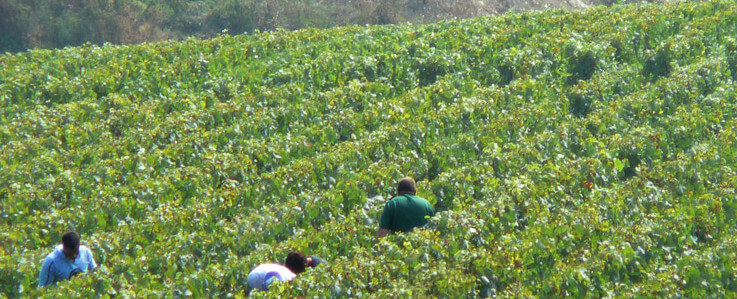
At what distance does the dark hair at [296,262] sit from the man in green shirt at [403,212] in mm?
995

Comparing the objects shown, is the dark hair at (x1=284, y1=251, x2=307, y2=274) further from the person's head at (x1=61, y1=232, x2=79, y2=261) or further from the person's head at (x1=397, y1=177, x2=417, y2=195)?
the person's head at (x1=61, y1=232, x2=79, y2=261)

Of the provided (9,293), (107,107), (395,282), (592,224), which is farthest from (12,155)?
(592,224)

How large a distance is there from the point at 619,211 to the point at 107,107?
8935 millimetres

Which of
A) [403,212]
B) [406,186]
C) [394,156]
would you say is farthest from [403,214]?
[394,156]

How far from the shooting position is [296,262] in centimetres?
798

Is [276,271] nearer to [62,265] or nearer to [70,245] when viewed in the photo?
[70,245]

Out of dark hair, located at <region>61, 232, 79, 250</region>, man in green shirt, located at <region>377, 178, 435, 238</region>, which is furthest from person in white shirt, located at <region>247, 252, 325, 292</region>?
dark hair, located at <region>61, 232, 79, 250</region>

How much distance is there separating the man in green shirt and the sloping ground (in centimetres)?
18

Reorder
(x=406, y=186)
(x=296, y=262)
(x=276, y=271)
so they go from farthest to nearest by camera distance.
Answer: (x=406, y=186) < (x=296, y=262) < (x=276, y=271)

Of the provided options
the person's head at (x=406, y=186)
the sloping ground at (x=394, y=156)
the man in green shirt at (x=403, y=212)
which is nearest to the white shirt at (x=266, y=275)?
the sloping ground at (x=394, y=156)

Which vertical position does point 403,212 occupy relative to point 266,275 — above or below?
above

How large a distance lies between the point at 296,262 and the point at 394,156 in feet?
11.5

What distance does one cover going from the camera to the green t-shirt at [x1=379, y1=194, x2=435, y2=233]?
28.3 feet

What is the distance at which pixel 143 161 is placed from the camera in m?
11.6
